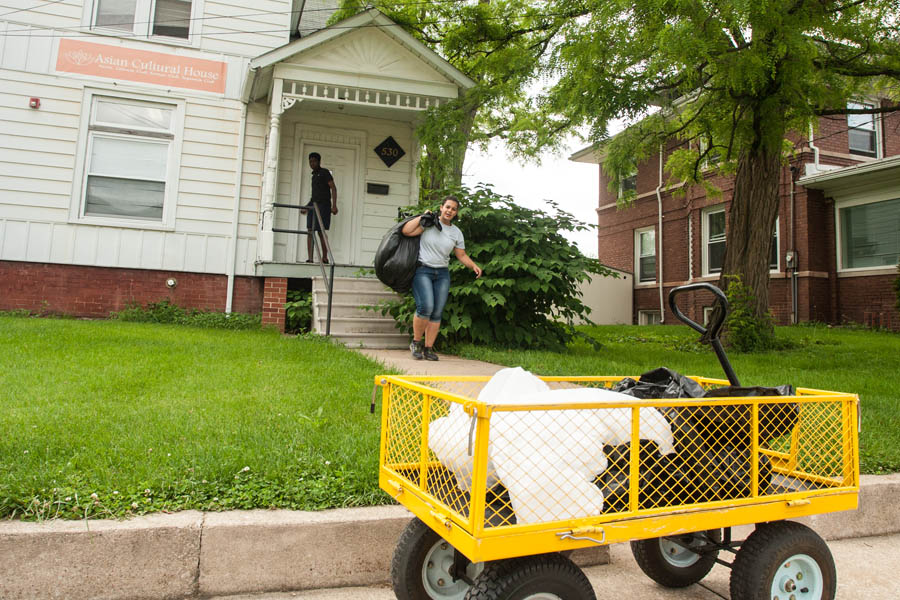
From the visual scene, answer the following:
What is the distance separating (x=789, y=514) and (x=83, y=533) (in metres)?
2.53

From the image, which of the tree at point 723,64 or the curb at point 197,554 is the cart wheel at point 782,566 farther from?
the tree at point 723,64

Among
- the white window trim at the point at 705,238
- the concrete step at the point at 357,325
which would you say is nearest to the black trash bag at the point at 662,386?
the concrete step at the point at 357,325

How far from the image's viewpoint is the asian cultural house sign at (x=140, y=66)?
10.5m

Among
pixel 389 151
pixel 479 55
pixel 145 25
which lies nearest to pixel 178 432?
pixel 389 151

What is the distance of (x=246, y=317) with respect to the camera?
1045 cm

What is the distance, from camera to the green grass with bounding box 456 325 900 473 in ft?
14.0

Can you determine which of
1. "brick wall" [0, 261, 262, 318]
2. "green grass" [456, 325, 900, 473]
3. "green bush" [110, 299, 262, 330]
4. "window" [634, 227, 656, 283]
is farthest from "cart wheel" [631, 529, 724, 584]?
"window" [634, 227, 656, 283]

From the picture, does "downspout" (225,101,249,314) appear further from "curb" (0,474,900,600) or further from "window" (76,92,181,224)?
"curb" (0,474,900,600)

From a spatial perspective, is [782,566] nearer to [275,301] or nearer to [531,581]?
[531,581]

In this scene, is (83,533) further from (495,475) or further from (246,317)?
(246,317)

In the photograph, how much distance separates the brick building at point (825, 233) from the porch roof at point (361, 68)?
4.17 metres

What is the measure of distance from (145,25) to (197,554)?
11.1 meters

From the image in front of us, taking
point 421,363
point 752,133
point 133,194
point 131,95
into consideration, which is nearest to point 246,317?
point 133,194

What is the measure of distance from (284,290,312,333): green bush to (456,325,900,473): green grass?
3.14 metres
